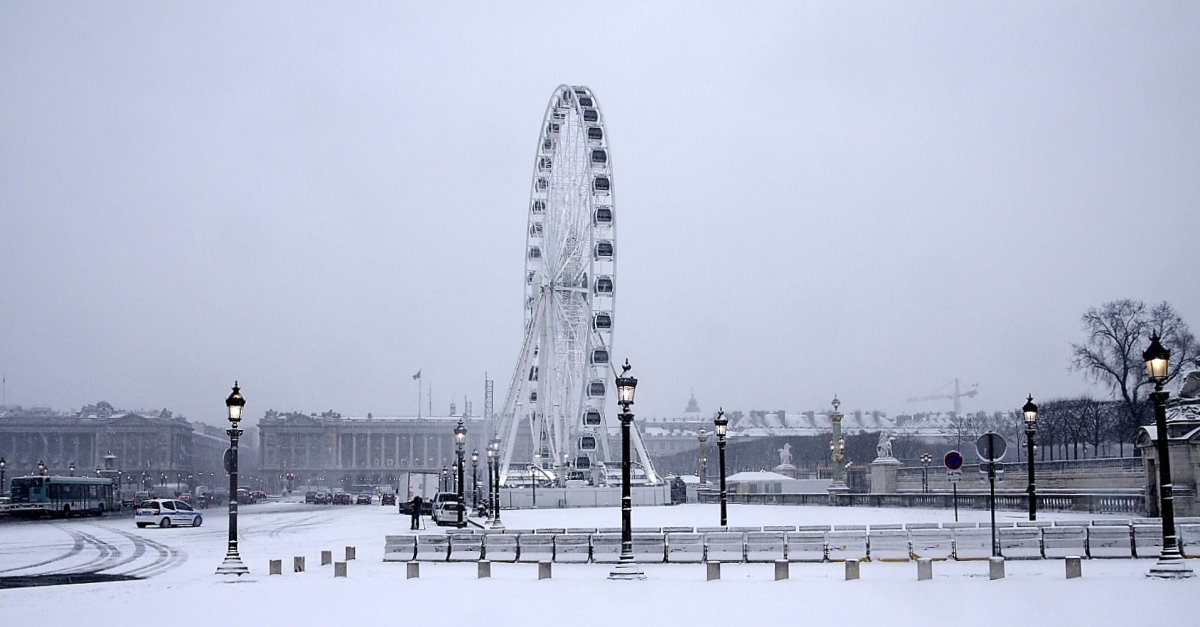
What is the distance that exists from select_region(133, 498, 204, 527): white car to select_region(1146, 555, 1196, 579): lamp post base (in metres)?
49.6

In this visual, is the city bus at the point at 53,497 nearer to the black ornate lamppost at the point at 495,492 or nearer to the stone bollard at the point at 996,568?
the black ornate lamppost at the point at 495,492

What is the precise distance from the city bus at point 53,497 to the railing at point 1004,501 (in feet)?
153

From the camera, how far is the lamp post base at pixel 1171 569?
2255cm

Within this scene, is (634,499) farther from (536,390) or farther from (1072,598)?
(1072,598)

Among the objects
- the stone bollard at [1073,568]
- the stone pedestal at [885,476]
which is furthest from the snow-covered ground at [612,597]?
the stone pedestal at [885,476]

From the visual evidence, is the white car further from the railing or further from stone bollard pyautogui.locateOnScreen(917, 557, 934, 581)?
stone bollard pyautogui.locateOnScreen(917, 557, 934, 581)

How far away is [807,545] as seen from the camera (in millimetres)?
30344

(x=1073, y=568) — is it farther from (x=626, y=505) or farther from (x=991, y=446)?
(x=626, y=505)

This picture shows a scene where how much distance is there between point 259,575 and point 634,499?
54569 millimetres

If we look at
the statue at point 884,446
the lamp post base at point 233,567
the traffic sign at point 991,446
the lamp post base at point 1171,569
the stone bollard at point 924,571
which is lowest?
the lamp post base at point 233,567

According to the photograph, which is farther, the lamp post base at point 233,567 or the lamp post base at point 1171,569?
the lamp post base at point 233,567

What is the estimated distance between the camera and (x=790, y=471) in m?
142

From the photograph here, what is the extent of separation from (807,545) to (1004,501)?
3163 cm

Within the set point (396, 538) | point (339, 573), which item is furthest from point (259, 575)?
point (396, 538)
